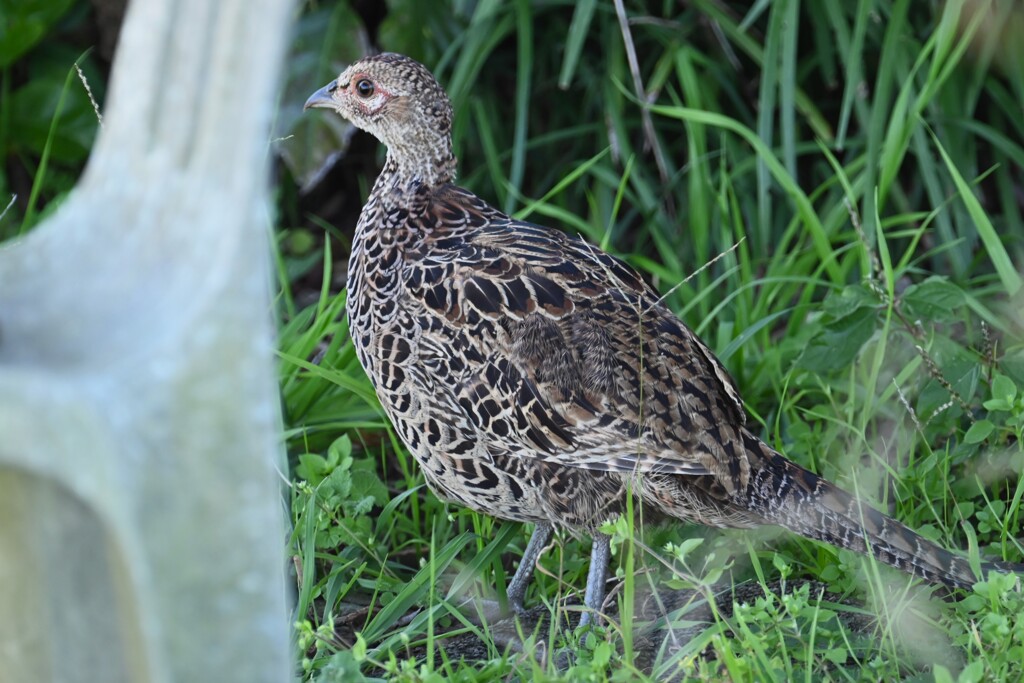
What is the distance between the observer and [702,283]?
451cm

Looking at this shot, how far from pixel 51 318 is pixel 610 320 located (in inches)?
63.4

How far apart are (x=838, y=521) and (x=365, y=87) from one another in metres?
1.71

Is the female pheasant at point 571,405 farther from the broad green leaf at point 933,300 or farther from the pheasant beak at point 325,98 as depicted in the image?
the broad green leaf at point 933,300

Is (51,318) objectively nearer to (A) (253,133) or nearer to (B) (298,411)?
(A) (253,133)

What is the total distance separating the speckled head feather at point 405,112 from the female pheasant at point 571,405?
0.37m

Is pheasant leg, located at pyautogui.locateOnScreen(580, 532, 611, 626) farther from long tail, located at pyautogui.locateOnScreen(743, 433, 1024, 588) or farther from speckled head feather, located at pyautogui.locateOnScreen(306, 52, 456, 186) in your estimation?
speckled head feather, located at pyautogui.locateOnScreen(306, 52, 456, 186)

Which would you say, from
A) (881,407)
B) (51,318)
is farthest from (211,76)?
(881,407)

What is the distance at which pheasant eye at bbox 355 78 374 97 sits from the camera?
11.2 ft

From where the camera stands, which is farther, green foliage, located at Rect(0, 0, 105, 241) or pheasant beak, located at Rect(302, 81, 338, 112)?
green foliage, located at Rect(0, 0, 105, 241)

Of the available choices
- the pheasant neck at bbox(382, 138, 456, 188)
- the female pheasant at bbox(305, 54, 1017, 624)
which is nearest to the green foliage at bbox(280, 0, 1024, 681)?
the female pheasant at bbox(305, 54, 1017, 624)

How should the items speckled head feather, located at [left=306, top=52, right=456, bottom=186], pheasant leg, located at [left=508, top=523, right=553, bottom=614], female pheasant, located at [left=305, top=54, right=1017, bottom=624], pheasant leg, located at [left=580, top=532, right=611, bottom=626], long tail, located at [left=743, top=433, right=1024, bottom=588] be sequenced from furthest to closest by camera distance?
1. speckled head feather, located at [left=306, top=52, right=456, bottom=186]
2. pheasant leg, located at [left=508, top=523, right=553, bottom=614]
3. pheasant leg, located at [left=580, top=532, right=611, bottom=626]
4. female pheasant, located at [left=305, top=54, right=1017, bottom=624]
5. long tail, located at [left=743, top=433, right=1024, bottom=588]

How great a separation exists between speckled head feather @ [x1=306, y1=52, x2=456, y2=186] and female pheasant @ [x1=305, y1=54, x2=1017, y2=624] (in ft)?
1.20

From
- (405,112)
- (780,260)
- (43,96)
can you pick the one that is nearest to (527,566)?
(405,112)

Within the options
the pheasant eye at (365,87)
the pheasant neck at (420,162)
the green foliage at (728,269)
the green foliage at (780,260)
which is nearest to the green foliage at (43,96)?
the green foliage at (728,269)
